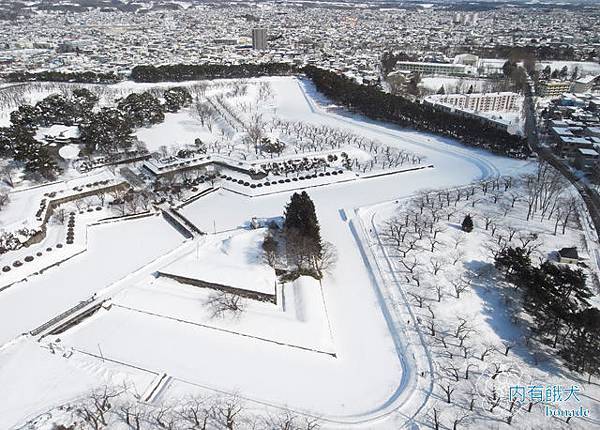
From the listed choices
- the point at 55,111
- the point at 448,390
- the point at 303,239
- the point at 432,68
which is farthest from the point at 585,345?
the point at 432,68

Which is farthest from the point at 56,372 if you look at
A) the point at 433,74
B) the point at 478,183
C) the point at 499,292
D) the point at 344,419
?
the point at 433,74

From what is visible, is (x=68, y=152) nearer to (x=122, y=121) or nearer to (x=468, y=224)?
(x=122, y=121)

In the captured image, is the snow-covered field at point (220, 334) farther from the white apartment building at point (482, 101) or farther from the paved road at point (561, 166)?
the white apartment building at point (482, 101)

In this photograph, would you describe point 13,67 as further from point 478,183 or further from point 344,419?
point 344,419

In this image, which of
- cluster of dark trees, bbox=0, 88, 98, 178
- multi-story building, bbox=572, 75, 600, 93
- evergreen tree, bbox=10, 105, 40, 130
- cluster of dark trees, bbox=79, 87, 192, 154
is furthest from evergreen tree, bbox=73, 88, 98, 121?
multi-story building, bbox=572, 75, 600, 93

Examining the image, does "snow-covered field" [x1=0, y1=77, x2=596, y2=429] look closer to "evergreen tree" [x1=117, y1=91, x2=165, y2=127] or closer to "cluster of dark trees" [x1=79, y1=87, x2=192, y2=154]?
"cluster of dark trees" [x1=79, y1=87, x2=192, y2=154]

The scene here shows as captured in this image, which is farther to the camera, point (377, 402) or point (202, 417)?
point (377, 402)
